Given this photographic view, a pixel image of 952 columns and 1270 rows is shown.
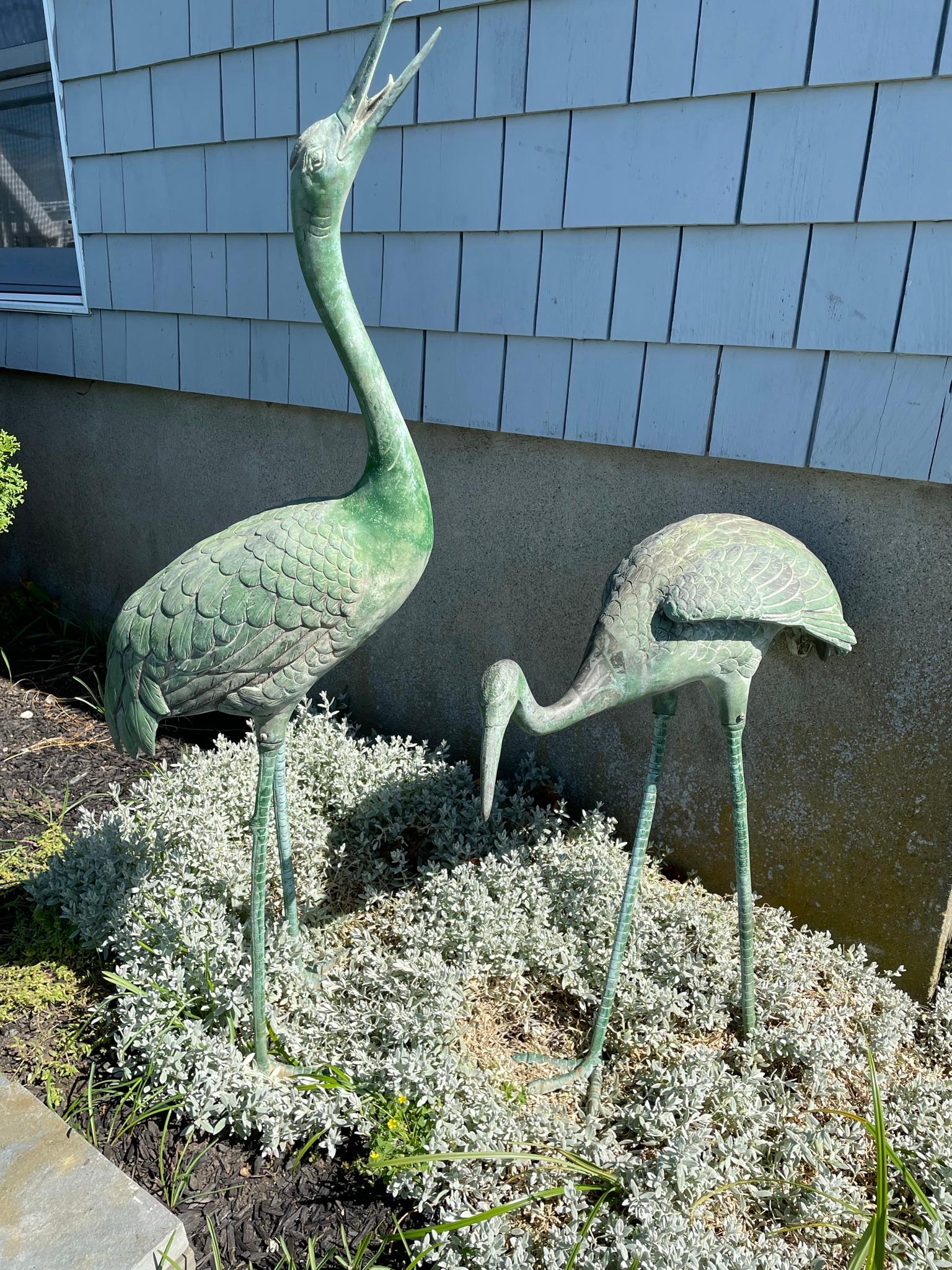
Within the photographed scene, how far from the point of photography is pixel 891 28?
2.21 m

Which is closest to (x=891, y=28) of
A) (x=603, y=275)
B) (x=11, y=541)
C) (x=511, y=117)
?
(x=603, y=275)

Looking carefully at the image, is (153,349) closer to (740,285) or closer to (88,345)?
(88,345)

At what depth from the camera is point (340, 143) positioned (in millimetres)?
1734

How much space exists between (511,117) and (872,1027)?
2996 mm

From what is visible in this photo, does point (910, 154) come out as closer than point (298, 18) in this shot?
Yes

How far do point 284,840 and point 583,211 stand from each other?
2131mm

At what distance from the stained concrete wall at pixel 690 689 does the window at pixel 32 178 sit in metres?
0.81

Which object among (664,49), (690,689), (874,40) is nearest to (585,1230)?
(690,689)

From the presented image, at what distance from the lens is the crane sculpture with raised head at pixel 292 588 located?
1961 mm

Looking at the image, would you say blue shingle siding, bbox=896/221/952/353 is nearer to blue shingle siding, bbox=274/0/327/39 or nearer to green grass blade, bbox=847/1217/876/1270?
green grass blade, bbox=847/1217/876/1270

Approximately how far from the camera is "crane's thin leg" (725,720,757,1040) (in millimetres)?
2197

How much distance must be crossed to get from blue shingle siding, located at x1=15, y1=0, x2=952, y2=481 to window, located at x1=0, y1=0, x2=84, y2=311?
17.5 inches

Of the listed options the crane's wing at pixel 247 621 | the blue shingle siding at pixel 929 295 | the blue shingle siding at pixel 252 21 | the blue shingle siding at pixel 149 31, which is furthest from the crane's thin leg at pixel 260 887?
the blue shingle siding at pixel 149 31

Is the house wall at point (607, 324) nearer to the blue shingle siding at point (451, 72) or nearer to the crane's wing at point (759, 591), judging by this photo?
the blue shingle siding at point (451, 72)
